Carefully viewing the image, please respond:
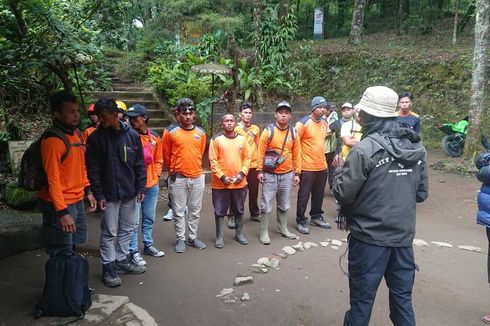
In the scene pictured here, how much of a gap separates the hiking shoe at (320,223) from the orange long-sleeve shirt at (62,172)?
378 cm

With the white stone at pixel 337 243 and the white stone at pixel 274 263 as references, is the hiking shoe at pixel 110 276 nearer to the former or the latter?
the white stone at pixel 274 263

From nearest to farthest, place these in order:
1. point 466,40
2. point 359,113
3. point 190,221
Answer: point 359,113 < point 190,221 < point 466,40

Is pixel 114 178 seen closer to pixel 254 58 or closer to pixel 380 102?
pixel 380 102

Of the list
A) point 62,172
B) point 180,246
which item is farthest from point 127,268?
point 62,172

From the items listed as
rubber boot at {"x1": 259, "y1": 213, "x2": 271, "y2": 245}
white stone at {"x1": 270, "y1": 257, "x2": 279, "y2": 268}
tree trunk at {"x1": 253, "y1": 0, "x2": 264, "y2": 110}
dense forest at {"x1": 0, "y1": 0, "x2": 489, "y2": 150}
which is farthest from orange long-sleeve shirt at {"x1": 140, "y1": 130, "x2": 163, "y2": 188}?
tree trunk at {"x1": 253, "y1": 0, "x2": 264, "y2": 110}

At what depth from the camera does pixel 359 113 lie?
3.09 m

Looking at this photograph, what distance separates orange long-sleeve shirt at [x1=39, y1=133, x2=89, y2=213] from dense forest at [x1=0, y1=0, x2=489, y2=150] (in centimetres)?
175

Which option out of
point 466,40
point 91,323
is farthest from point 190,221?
point 466,40

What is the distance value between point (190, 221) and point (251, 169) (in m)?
1.52

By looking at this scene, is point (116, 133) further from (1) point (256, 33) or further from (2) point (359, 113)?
(1) point (256, 33)

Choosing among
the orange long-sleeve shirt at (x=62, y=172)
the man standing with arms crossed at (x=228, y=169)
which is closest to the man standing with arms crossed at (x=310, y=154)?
the man standing with arms crossed at (x=228, y=169)

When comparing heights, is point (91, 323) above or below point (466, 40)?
below

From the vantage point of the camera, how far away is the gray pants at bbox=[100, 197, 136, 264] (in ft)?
13.9

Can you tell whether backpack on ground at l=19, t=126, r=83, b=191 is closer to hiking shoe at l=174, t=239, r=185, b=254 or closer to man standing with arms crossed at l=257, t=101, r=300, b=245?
hiking shoe at l=174, t=239, r=185, b=254
